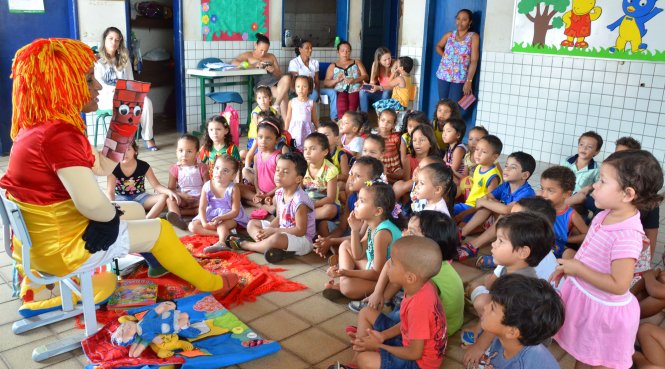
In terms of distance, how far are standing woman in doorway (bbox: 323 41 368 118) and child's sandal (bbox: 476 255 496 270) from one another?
4564 mm

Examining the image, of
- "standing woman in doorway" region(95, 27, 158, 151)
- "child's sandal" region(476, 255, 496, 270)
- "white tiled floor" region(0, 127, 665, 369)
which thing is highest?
"standing woman in doorway" region(95, 27, 158, 151)

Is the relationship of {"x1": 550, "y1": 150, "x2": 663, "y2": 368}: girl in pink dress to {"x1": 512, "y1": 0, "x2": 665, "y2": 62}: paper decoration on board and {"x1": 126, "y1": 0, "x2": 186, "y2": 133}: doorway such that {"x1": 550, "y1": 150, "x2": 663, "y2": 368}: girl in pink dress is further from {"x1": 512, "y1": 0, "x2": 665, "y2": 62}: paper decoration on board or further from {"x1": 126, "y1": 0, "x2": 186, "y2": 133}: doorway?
{"x1": 126, "y1": 0, "x2": 186, "y2": 133}: doorway

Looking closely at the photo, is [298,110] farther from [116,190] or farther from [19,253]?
[19,253]

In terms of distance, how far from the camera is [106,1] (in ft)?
20.5

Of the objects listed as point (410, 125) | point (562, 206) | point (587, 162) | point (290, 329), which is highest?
point (410, 125)

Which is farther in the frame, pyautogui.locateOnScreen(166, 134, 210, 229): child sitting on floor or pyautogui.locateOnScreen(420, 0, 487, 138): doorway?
pyautogui.locateOnScreen(420, 0, 487, 138): doorway

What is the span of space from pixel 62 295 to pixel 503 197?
2.79 metres

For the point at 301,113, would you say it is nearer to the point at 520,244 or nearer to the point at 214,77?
the point at 214,77

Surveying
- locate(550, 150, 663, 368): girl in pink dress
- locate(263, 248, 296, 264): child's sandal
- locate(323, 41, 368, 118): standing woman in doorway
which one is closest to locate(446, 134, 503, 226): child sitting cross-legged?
locate(263, 248, 296, 264): child's sandal

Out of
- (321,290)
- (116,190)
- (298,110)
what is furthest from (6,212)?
(298,110)

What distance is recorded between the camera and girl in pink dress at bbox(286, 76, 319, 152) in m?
5.82

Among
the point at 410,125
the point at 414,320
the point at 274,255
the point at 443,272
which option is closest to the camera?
the point at 414,320

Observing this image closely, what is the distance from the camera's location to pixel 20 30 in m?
5.84

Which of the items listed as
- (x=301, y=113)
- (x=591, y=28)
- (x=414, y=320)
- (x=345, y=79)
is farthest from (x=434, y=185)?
(x=345, y=79)
